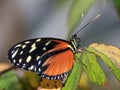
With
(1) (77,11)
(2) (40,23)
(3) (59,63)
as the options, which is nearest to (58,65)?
(3) (59,63)

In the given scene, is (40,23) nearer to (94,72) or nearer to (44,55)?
(44,55)

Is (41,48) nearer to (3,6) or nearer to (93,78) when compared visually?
(93,78)

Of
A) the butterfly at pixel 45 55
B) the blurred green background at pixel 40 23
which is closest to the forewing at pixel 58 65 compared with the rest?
the butterfly at pixel 45 55

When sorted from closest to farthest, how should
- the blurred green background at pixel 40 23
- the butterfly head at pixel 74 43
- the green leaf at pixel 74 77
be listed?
the green leaf at pixel 74 77
the butterfly head at pixel 74 43
the blurred green background at pixel 40 23

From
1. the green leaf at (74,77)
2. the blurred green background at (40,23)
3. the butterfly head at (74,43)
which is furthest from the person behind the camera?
the blurred green background at (40,23)

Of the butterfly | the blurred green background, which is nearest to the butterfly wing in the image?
the butterfly

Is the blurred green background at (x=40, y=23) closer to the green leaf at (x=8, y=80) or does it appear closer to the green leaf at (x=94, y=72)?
the green leaf at (x=8, y=80)

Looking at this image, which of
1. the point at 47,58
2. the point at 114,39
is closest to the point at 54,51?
the point at 47,58
